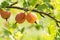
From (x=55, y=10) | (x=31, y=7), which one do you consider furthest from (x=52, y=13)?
(x=31, y=7)

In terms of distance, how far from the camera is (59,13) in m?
0.84

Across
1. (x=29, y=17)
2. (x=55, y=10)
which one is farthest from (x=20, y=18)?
(x=55, y=10)

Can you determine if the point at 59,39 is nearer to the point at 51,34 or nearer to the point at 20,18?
the point at 51,34

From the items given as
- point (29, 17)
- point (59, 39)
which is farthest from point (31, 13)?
point (59, 39)

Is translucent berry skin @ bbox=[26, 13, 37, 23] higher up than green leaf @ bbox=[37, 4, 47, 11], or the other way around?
green leaf @ bbox=[37, 4, 47, 11]

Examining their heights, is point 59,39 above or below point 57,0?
below

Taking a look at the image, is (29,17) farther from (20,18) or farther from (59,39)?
(59,39)

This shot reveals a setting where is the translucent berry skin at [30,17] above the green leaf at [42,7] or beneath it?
beneath

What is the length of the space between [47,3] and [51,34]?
13 centimetres

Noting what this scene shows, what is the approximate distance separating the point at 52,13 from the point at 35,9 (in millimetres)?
103

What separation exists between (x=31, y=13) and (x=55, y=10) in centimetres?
11

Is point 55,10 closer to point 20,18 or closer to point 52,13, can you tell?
point 52,13

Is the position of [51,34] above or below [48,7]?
below

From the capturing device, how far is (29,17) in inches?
30.6
